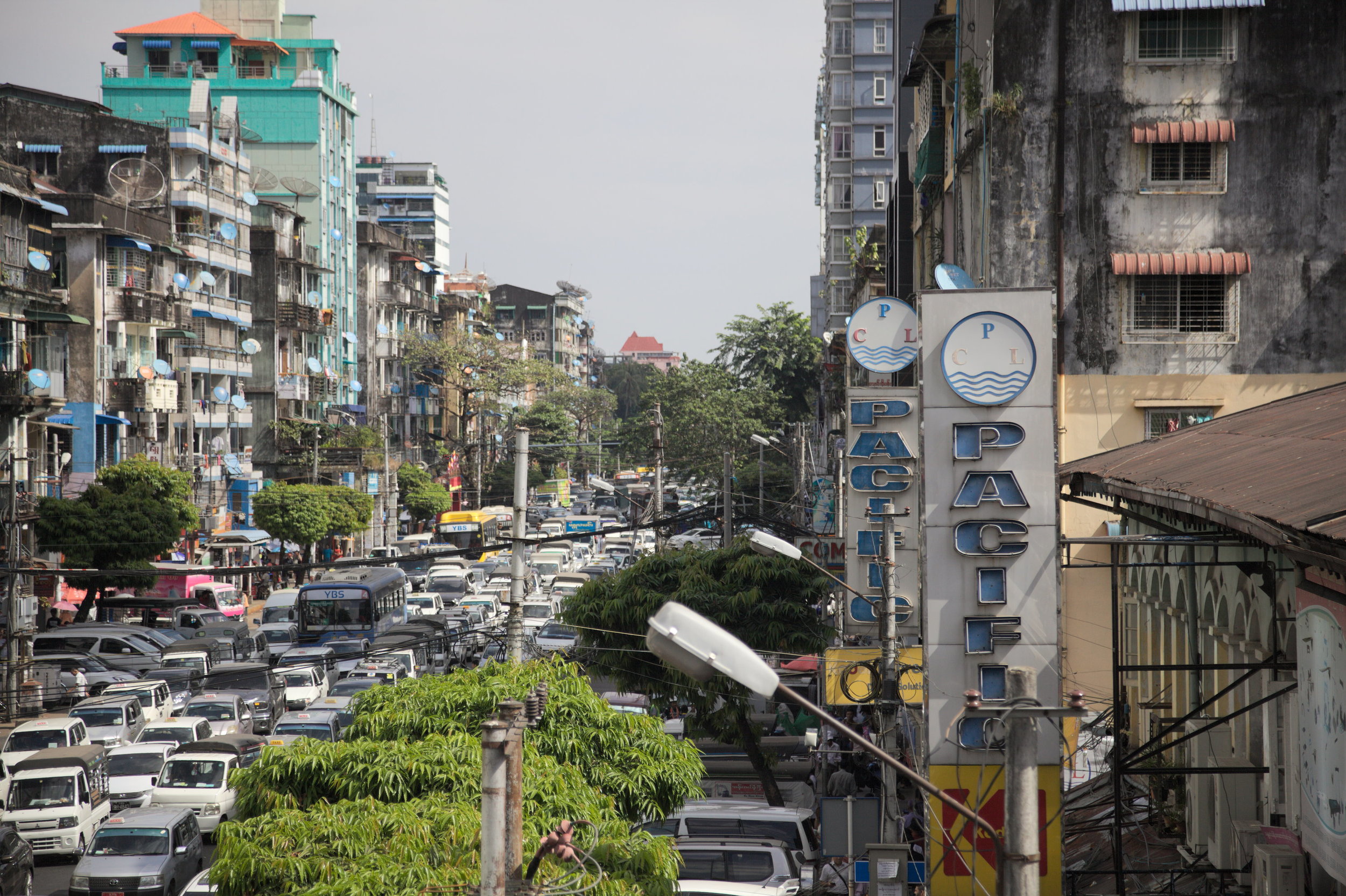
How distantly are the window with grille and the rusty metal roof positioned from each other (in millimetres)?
6181

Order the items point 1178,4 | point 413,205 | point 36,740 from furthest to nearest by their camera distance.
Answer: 1. point 413,205
2. point 36,740
3. point 1178,4

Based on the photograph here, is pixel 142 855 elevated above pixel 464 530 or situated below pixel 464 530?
below

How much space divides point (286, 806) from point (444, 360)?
261ft

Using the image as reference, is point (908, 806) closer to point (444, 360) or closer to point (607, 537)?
point (607, 537)

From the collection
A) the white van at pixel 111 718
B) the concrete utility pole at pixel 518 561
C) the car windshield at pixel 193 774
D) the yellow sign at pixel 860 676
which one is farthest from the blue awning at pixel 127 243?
the yellow sign at pixel 860 676

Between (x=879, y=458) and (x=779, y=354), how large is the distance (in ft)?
174

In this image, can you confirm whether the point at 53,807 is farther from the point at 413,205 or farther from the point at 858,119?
the point at 413,205

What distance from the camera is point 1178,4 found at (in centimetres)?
2122

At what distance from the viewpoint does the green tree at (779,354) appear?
72312mm

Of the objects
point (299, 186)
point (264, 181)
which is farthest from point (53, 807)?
point (299, 186)

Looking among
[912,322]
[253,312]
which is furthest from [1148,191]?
[253,312]

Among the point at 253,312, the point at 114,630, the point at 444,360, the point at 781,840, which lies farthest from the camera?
the point at 444,360

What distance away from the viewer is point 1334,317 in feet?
71.7

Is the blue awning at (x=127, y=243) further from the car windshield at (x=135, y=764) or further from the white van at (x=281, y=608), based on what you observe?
the car windshield at (x=135, y=764)
